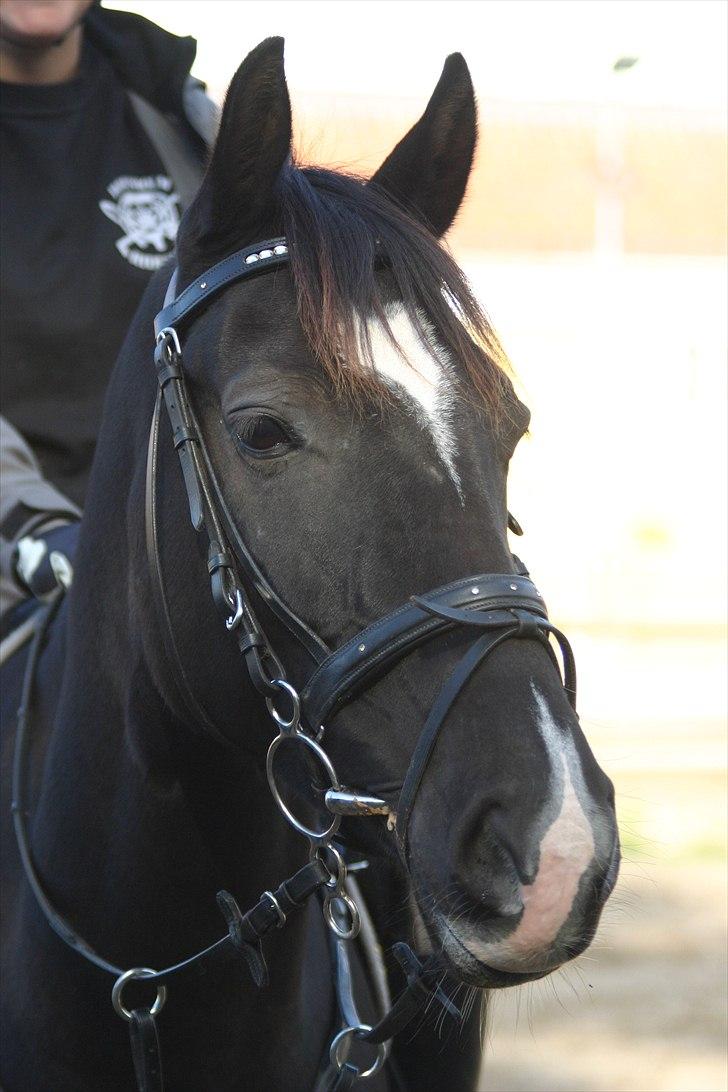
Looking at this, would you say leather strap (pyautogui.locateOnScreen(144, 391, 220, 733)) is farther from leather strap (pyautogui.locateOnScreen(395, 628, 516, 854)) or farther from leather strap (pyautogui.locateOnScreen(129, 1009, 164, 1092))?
leather strap (pyautogui.locateOnScreen(129, 1009, 164, 1092))

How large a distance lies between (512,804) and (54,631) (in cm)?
132

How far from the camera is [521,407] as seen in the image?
80.0 inches

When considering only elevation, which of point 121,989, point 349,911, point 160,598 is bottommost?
point 121,989

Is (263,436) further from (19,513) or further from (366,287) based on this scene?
(19,513)

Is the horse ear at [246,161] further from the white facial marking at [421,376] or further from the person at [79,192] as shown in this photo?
the person at [79,192]

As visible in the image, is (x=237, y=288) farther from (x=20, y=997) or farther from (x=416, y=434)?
(x=20, y=997)

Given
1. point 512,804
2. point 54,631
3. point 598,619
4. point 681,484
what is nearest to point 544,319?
point 681,484

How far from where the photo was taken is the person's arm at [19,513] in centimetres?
279

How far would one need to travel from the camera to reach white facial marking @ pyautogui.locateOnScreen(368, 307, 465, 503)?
6.04ft

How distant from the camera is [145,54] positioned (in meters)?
3.44

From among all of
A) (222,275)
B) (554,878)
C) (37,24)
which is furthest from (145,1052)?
(37,24)

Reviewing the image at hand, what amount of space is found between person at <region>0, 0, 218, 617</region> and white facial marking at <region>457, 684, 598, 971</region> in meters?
1.97

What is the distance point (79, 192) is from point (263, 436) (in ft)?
5.90

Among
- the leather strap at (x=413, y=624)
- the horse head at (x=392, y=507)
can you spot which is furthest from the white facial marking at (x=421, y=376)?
the leather strap at (x=413, y=624)
